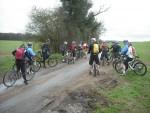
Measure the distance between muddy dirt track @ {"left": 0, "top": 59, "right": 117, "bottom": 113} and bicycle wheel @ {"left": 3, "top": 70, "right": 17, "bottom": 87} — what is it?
233 mm


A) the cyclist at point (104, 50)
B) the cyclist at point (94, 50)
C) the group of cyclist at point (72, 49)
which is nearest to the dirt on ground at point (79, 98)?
the cyclist at point (94, 50)

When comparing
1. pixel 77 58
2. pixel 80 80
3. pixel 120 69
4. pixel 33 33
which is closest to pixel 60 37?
pixel 33 33

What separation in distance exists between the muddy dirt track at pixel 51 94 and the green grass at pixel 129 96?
1.95 ft

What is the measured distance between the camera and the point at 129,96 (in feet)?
58.5

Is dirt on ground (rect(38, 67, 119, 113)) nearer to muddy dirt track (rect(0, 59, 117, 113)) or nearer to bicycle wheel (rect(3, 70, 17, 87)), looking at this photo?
muddy dirt track (rect(0, 59, 117, 113))

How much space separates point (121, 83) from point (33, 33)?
24.8 meters

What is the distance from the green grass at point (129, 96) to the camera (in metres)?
15.6

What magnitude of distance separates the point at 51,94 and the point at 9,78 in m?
3.17

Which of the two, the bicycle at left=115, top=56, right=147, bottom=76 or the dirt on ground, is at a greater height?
the bicycle at left=115, top=56, right=147, bottom=76

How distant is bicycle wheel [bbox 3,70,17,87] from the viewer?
18.6m

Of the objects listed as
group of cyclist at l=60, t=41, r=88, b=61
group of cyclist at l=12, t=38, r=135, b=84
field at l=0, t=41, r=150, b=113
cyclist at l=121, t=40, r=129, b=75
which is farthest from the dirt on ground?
group of cyclist at l=60, t=41, r=88, b=61

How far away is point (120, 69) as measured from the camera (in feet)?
77.7

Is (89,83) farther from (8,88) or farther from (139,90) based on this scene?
(8,88)

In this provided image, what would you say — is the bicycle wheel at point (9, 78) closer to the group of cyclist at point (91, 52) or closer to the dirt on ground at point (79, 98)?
the group of cyclist at point (91, 52)
